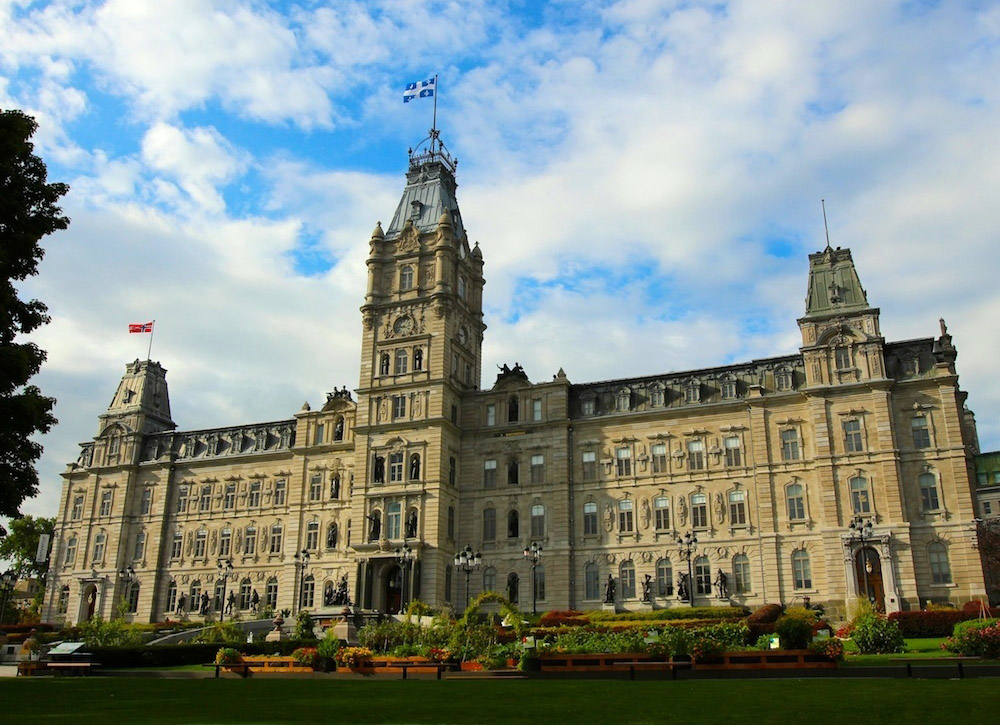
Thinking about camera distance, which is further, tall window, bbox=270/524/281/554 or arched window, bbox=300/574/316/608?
tall window, bbox=270/524/281/554

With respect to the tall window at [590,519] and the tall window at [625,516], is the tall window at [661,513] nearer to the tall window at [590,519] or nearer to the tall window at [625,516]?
the tall window at [625,516]

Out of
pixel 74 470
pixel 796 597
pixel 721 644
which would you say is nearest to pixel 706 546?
pixel 796 597

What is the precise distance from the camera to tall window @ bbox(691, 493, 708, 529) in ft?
190

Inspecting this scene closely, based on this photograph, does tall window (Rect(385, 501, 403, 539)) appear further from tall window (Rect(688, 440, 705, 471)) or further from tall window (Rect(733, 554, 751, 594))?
tall window (Rect(733, 554, 751, 594))

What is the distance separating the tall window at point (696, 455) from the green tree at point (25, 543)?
66.8 meters

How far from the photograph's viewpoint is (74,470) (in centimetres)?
8150

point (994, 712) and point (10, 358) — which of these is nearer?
point (994, 712)

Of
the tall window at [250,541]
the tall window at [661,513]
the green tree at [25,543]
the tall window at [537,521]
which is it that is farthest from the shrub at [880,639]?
the green tree at [25,543]

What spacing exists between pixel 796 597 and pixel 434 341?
2992cm

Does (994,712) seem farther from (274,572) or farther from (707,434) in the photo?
(274,572)

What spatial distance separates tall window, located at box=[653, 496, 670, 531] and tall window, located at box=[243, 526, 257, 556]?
32895mm

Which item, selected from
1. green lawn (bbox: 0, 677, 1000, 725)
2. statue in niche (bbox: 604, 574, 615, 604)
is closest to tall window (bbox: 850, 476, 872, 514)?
statue in niche (bbox: 604, 574, 615, 604)

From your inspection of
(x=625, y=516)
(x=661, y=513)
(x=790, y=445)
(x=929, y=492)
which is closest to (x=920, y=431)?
(x=929, y=492)

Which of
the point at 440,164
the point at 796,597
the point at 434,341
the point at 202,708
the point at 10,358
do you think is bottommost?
the point at 202,708
